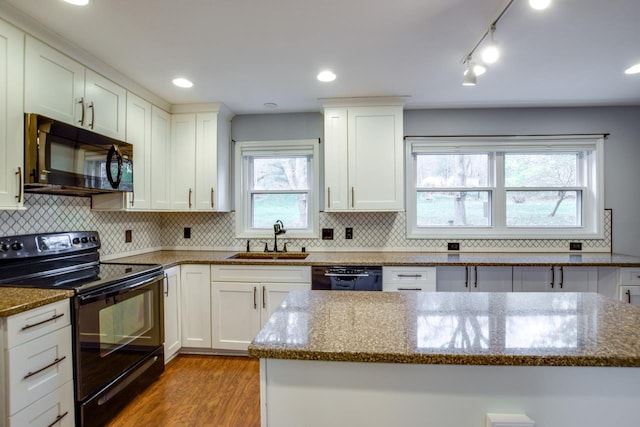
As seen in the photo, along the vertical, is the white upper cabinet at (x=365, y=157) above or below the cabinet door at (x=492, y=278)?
above

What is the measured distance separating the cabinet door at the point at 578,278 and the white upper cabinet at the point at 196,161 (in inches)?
119

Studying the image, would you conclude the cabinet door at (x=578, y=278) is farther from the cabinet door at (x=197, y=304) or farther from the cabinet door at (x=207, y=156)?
the cabinet door at (x=207, y=156)

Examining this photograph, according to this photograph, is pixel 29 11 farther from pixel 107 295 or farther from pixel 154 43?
pixel 107 295

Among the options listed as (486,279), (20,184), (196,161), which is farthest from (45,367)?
(486,279)

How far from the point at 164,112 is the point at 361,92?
1832 millimetres

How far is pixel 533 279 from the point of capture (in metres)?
2.62

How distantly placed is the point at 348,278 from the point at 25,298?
1982mm

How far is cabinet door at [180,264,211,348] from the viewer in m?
2.80

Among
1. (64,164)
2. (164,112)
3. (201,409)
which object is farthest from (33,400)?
(164,112)

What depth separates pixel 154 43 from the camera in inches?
77.5

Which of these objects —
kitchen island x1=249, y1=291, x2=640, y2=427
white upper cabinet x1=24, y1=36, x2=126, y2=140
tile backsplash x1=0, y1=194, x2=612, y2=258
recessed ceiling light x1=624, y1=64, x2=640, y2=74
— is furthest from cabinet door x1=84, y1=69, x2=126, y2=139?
recessed ceiling light x1=624, y1=64, x2=640, y2=74

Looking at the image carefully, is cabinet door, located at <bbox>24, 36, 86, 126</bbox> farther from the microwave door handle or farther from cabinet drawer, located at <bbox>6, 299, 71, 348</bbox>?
cabinet drawer, located at <bbox>6, 299, 71, 348</bbox>

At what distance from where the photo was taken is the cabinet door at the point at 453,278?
8.67 ft

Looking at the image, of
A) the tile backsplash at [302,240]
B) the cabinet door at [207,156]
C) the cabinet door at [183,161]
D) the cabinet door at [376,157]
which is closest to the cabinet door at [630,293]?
the tile backsplash at [302,240]
